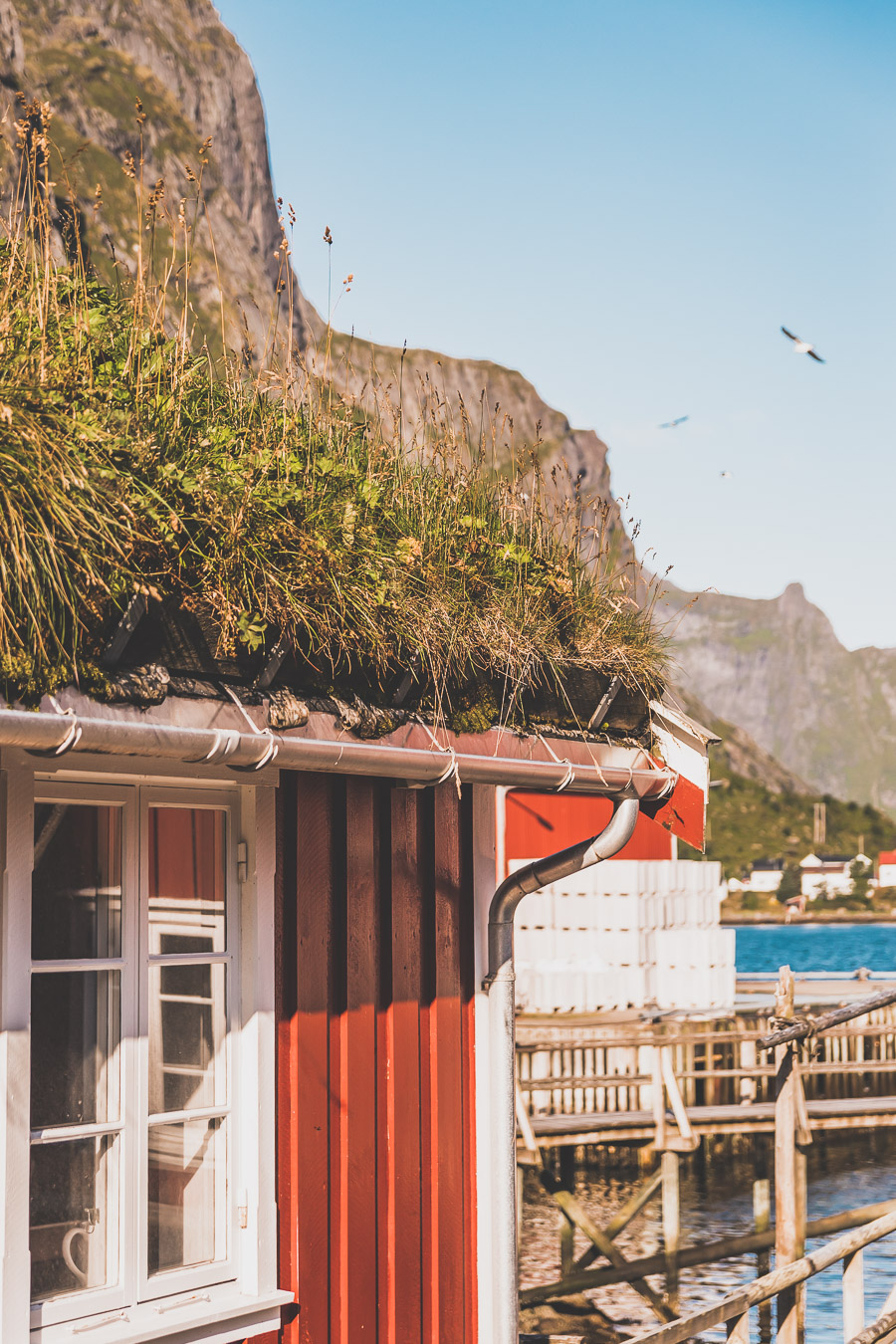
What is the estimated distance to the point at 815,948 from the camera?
132875mm

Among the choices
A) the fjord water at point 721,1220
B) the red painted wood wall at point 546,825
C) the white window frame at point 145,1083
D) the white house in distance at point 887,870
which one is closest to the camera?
the white window frame at point 145,1083

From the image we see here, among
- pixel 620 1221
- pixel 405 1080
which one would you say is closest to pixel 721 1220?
pixel 620 1221

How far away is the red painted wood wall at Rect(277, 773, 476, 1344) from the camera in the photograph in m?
4.21

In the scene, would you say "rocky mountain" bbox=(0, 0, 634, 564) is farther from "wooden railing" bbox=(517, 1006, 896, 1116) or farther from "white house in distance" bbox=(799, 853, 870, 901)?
"white house in distance" bbox=(799, 853, 870, 901)

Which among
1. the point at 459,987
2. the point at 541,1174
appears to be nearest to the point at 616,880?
the point at 541,1174

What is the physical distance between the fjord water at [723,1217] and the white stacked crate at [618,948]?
6978 millimetres

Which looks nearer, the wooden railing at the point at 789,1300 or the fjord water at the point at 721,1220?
the wooden railing at the point at 789,1300

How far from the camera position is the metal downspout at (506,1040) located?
4719 mm

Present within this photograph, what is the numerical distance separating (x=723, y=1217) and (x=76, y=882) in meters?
18.5

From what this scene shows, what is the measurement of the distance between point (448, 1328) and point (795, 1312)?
3275 millimetres

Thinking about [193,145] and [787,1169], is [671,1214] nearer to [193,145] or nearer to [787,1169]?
[787,1169]

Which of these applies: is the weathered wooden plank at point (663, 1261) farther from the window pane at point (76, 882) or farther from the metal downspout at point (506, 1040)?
the window pane at point (76, 882)

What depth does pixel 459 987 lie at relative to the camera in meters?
4.95

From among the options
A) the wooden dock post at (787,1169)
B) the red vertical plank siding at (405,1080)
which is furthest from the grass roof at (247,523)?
the wooden dock post at (787,1169)
